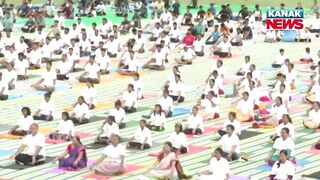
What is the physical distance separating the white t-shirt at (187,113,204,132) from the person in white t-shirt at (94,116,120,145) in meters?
2.22

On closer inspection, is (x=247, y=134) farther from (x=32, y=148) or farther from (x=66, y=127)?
(x=32, y=148)

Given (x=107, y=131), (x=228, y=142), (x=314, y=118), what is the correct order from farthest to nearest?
(x=314, y=118)
(x=107, y=131)
(x=228, y=142)

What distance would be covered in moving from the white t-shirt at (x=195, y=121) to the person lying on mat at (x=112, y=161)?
13.5 ft

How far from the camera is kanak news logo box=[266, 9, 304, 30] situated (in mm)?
42406

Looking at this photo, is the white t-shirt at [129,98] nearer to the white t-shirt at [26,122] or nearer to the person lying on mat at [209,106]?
the person lying on mat at [209,106]

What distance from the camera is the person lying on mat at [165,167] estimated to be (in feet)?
59.9

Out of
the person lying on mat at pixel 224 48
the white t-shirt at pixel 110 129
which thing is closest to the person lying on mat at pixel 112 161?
the white t-shirt at pixel 110 129

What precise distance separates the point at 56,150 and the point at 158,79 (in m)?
10.8

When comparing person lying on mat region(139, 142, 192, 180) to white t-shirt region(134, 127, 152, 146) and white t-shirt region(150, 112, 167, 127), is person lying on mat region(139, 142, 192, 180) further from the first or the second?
white t-shirt region(150, 112, 167, 127)

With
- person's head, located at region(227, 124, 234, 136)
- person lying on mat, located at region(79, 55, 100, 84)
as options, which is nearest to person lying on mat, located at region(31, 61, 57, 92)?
person lying on mat, located at region(79, 55, 100, 84)

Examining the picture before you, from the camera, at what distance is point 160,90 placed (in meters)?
29.3

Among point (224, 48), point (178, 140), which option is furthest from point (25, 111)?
point (224, 48)

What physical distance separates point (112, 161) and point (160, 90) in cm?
1046

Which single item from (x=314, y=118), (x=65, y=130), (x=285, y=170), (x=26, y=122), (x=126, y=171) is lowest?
(x=126, y=171)
